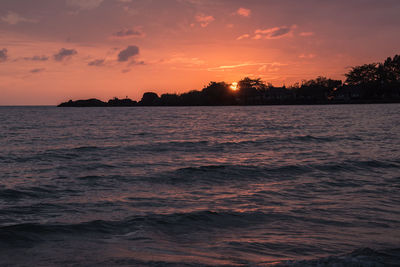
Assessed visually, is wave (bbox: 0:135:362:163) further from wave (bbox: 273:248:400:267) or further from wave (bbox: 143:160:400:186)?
wave (bbox: 273:248:400:267)

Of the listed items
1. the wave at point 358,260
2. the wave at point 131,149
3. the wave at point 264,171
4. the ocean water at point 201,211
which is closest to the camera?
the wave at point 358,260

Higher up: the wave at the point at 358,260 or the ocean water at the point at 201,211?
the wave at the point at 358,260

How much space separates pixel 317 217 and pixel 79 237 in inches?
215

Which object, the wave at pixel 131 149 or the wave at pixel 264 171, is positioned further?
the wave at pixel 131 149

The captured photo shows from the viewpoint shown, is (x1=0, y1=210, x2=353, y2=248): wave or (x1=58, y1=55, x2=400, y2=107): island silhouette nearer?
(x1=0, y1=210, x2=353, y2=248): wave

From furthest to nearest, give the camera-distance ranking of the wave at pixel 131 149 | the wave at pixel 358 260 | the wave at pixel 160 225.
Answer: the wave at pixel 131 149 → the wave at pixel 160 225 → the wave at pixel 358 260

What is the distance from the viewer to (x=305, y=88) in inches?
6954

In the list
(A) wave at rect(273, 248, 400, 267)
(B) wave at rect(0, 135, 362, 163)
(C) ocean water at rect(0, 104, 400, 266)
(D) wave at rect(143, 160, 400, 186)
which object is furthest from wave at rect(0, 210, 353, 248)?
(B) wave at rect(0, 135, 362, 163)

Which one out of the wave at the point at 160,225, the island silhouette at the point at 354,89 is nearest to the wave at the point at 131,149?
the wave at the point at 160,225

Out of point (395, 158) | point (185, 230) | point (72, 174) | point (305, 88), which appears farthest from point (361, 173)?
point (305, 88)

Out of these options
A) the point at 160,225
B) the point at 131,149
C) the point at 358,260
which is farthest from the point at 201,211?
the point at 131,149

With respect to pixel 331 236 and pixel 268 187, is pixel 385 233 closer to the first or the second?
pixel 331 236

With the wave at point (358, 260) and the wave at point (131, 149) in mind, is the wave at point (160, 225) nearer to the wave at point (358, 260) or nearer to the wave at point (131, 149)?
the wave at point (358, 260)

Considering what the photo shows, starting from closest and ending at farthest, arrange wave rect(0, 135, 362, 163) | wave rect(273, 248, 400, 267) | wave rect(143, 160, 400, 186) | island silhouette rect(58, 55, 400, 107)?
wave rect(273, 248, 400, 267) → wave rect(143, 160, 400, 186) → wave rect(0, 135, 362, 163) → island silhouette rect(58, 55, 400, 107)
